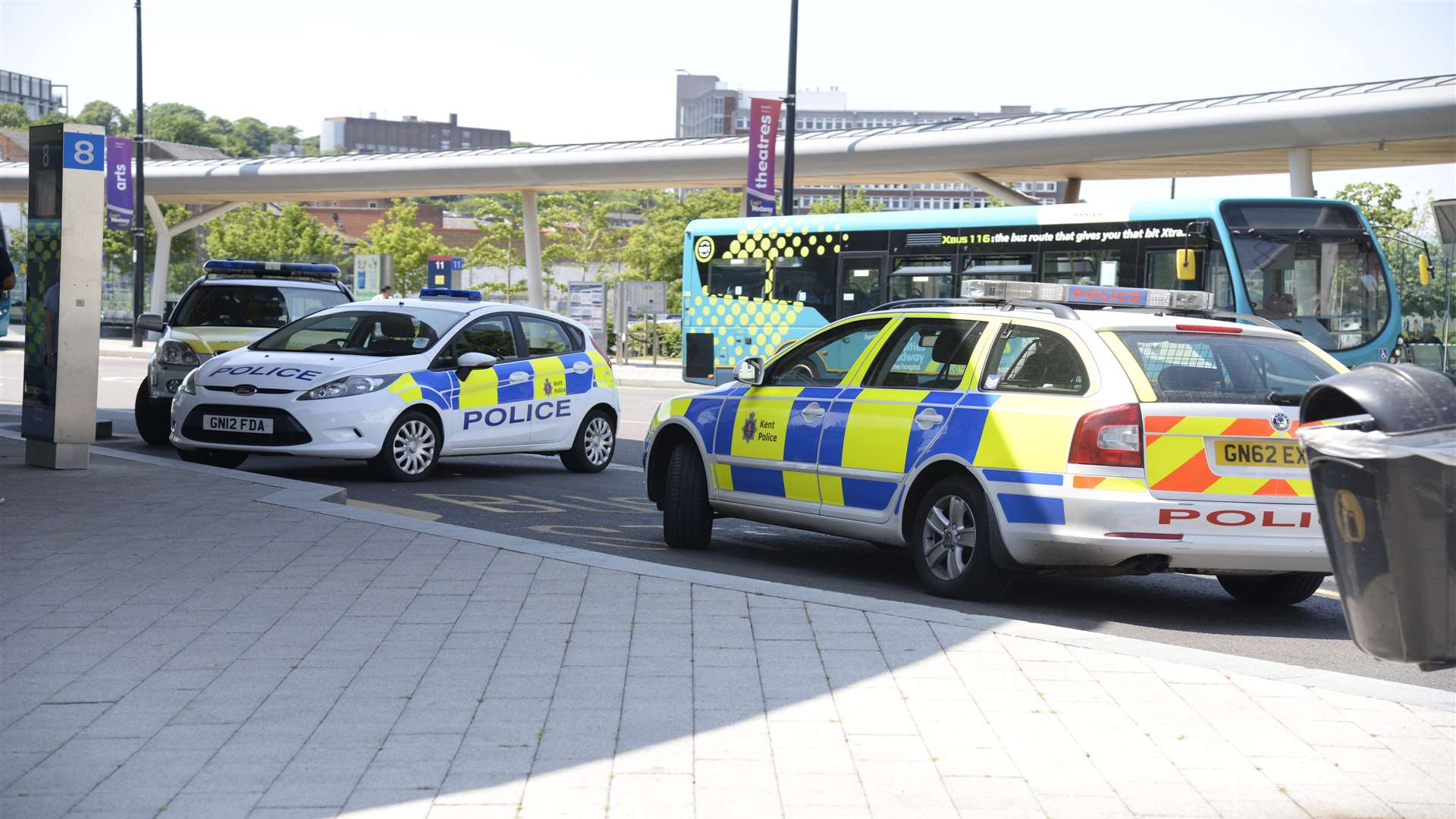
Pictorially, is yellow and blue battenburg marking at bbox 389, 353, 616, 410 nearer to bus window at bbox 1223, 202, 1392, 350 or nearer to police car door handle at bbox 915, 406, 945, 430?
police car door handle at bbox 915, 406, 945, 430

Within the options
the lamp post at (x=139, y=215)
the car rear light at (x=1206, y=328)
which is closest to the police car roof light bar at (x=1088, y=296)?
the car rear light at (x=1206, y=328)

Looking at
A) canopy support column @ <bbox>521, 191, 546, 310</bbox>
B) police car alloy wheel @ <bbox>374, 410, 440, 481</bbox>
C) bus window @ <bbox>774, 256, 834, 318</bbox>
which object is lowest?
police car alloy wheel @ <bbox>374, 410, 440, 481</bbox>

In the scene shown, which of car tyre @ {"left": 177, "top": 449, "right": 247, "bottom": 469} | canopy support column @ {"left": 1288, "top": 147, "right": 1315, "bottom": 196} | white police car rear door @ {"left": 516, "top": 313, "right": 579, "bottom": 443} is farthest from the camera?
canopy support column @ {"left": 1288, "top": 147, "right": 1315, "bottom": 196}

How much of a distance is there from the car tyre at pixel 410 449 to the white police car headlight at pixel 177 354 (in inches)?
119

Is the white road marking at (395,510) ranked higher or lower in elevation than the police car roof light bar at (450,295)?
lower

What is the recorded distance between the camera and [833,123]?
651 feet

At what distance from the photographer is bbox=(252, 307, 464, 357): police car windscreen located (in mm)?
13461

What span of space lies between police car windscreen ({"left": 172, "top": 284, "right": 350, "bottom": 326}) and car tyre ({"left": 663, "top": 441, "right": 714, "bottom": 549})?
7234 millimetres

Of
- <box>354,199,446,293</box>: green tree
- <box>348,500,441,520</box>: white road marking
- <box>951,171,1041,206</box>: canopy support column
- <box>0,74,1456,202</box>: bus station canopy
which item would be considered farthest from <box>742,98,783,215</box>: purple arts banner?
<box>354,199,446,293</box>: green tree

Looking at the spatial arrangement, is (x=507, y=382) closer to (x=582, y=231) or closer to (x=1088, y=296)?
(x=1088, y=296)

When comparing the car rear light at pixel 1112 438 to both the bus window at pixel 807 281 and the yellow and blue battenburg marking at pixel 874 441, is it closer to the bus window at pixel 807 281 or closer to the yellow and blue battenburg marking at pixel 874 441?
the yellow and blue battenburg marking at pixel 874 441

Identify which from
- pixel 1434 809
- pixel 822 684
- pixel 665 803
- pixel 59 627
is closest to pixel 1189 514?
pixel 822 684

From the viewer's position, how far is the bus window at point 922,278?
858 inches

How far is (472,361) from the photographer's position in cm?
1338
